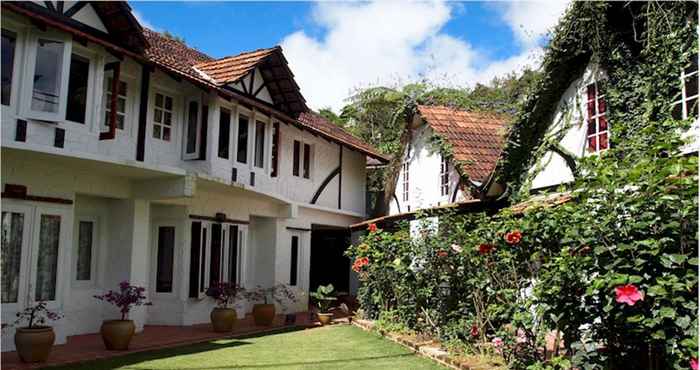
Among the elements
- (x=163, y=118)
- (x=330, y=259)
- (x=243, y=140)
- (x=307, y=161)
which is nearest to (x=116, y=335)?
(x=163, y=118)

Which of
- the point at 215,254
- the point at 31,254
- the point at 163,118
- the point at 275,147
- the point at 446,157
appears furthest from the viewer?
the point at 446,157

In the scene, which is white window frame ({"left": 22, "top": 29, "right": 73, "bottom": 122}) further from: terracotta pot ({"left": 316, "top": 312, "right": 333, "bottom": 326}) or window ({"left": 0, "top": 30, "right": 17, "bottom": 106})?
terracotta pot ({"left": 316, "top": 312, "right": 333, "bottom": 326})

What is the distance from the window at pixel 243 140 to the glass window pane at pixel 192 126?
1.25m

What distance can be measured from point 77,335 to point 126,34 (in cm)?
558

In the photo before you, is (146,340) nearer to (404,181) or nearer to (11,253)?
(11,253)

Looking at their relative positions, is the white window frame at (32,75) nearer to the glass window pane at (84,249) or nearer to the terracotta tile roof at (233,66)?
the glass window pane at (84,249)

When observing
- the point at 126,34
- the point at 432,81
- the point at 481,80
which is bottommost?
the point at 126,34

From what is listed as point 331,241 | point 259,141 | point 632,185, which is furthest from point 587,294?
point 331,241

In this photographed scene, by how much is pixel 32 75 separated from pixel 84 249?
12.1 feet

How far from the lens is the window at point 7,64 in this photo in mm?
8727

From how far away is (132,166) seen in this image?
9734mm

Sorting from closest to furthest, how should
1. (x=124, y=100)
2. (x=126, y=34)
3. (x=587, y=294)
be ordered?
(x=587, y=294) < (x=126, y=34) < (x=124, y=100)

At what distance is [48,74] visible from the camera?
9219mm

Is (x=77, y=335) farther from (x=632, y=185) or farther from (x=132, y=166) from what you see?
(x=632, y=185)
